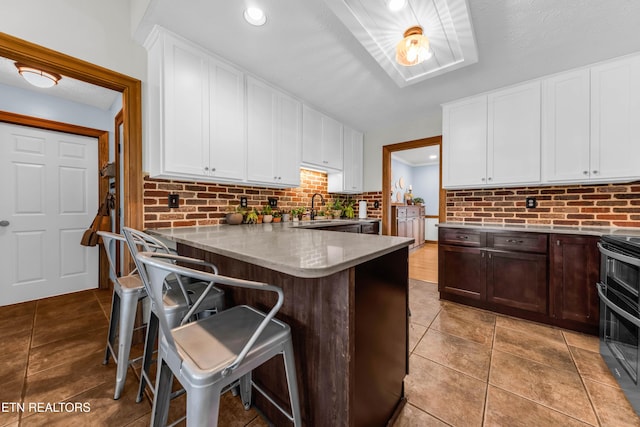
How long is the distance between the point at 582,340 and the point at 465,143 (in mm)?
2114

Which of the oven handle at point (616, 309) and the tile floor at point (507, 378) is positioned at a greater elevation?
the oven handle at point (616, 309)

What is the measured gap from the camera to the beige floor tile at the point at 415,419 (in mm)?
1187

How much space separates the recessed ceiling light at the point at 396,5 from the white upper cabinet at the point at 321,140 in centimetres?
170

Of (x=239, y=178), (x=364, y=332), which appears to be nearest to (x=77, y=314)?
(x=239, y=178)

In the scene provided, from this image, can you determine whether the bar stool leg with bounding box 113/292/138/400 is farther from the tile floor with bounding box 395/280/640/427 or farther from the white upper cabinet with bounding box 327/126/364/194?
the white upper cabinet with bounding box 327/126/364/194

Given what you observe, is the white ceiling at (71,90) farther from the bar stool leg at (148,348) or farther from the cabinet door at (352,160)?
the cabinet door at (352,160)

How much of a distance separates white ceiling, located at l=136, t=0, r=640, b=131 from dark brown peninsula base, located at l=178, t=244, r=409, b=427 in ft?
5.49

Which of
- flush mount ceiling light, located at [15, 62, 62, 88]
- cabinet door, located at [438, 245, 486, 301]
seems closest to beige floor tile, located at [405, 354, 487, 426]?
cabinet door, located at [438, 245, 486, 301]

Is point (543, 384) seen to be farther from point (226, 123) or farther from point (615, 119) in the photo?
point (226, 123)

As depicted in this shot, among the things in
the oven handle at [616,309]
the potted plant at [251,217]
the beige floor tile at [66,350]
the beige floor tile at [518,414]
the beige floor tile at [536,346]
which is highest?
the potted plant at [251,217]

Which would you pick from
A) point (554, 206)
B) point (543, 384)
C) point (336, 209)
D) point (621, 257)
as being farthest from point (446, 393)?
point (336, 209)

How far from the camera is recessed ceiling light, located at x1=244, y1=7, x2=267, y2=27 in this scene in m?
1.61

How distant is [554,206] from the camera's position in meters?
2.58

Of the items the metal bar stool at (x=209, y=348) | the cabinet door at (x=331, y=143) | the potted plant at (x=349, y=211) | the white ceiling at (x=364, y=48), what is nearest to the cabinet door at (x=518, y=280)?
the white ceiling at (x=364, y=48)
